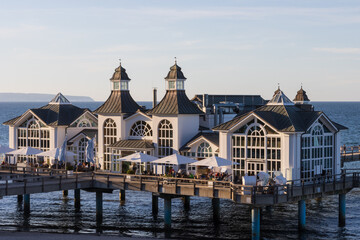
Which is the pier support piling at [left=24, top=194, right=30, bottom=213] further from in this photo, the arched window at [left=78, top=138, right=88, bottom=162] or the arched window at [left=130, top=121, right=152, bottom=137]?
the arched window at [left=130, top=121, right=152, bottom=137]

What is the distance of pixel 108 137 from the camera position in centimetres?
6203

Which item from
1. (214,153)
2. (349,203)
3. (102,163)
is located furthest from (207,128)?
(349,203)

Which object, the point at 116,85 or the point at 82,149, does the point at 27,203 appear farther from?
the point at 116,85

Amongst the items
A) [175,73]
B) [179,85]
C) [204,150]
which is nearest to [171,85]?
[179,85]

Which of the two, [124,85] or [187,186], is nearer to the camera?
[187,186]

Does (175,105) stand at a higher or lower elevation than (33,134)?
higher

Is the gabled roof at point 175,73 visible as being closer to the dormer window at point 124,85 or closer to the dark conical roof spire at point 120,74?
the dormer window at point 124,85

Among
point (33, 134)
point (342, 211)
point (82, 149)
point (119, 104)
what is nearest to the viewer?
point (342, 211)

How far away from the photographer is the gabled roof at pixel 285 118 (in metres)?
50.0

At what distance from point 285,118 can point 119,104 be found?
16789 mm

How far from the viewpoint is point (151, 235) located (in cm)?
4806

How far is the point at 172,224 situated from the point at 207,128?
11397 mm

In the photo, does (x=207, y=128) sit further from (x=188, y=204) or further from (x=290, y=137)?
(x=290, y=137)

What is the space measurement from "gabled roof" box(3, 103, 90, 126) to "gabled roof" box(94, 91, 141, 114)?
3842 millimetres
